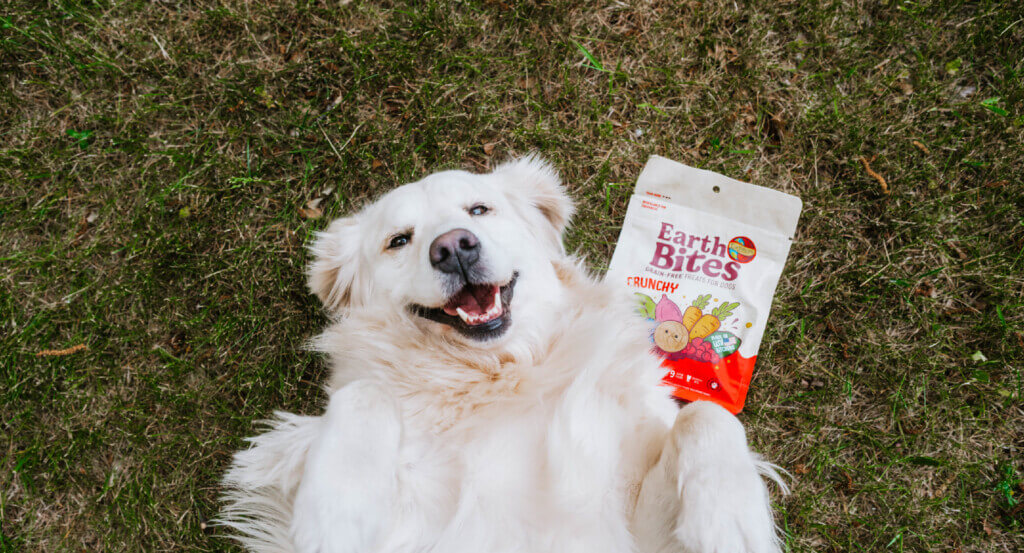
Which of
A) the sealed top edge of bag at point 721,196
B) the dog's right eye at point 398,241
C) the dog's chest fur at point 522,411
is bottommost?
the dog's chest fur at point 522,411

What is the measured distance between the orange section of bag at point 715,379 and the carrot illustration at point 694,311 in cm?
21

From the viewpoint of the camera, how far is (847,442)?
2.96 meters

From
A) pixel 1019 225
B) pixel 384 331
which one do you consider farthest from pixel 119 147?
pixel 1019 225

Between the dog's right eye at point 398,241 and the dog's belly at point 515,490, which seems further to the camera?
the dog's right eye at point 398,241

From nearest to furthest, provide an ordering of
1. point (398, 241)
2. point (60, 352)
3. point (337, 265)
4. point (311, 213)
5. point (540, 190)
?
point (398, 241) < point (337, 265) < point (540, 190) < point (60, 352) < point (311, 213)

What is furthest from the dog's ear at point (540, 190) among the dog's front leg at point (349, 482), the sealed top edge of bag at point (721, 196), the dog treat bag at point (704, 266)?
the dog's front leg at point (349, 482)

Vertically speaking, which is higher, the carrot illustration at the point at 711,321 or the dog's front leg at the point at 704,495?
the carrot illustration at the point at 711,321

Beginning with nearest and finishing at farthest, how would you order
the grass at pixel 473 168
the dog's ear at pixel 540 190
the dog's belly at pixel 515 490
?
1. the dog's belly at pixel 515 490
2. the dog's ear at pixel 540 190
3. the grass at pixel 473 168

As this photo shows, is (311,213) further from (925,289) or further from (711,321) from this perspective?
(925,289)

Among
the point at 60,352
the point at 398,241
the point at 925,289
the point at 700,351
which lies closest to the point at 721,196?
the point at 700,351

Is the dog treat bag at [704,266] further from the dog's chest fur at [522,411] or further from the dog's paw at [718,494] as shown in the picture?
the dog's paw at [718,494]

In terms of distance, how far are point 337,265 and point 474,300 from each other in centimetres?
87

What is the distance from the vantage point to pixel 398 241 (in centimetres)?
231

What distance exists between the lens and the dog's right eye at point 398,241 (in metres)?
2.30
